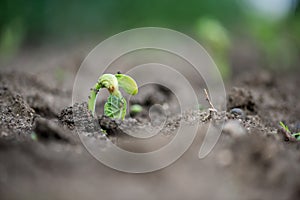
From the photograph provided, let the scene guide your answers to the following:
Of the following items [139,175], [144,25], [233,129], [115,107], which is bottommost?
[139,175]

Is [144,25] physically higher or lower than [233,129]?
higher

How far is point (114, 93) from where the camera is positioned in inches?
77.5

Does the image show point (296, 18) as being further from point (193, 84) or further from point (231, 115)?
point (231, 115)

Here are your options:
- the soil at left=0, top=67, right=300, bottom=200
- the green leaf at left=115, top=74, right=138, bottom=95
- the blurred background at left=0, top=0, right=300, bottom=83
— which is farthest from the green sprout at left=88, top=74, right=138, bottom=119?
the blurred background at left=0, top=0, right=300, bottom=83

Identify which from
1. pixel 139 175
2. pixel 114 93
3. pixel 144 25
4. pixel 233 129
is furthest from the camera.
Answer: pixel 144 25

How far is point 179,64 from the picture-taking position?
596cm

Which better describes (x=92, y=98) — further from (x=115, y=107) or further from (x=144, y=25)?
(x=144, y=25)

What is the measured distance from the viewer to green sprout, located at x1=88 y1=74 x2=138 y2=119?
195 cm

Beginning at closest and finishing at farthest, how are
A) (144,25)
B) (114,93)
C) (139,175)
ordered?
(139,175) → (114,93) → (144,25)

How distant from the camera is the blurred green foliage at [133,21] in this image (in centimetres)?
601

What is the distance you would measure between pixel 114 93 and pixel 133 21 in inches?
278

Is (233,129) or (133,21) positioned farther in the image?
(133,21)

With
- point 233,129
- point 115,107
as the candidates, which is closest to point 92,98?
point 115,107

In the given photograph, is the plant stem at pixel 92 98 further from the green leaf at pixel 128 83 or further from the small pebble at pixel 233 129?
the small pebble at pixel 233 129
